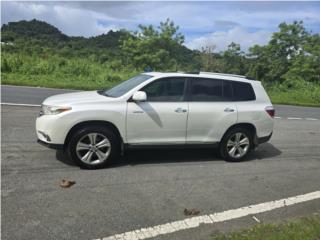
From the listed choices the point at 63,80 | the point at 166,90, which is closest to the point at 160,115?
the point at 166,90

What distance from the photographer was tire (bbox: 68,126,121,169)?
6164mm

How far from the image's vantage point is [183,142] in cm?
696

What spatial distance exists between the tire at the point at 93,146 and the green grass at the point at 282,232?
2640mm

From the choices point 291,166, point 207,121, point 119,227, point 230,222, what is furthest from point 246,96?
point 119,227

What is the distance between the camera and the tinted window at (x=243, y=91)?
747cm

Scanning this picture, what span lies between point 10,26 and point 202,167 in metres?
67.9

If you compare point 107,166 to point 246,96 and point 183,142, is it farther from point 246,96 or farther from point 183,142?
point 246,96

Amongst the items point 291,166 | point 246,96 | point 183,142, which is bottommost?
point 291,166

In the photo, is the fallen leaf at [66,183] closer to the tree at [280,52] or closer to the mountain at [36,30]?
the tree at [280,52]

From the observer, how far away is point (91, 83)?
76.1ft

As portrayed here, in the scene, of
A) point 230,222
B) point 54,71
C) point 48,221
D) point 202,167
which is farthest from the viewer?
point 54,71

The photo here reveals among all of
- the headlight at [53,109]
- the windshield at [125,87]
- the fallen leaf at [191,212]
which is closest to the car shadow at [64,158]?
the headlight at [53,109]

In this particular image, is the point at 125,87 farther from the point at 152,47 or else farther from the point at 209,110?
the point at 152,47

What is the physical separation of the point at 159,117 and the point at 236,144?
1.73 metres
